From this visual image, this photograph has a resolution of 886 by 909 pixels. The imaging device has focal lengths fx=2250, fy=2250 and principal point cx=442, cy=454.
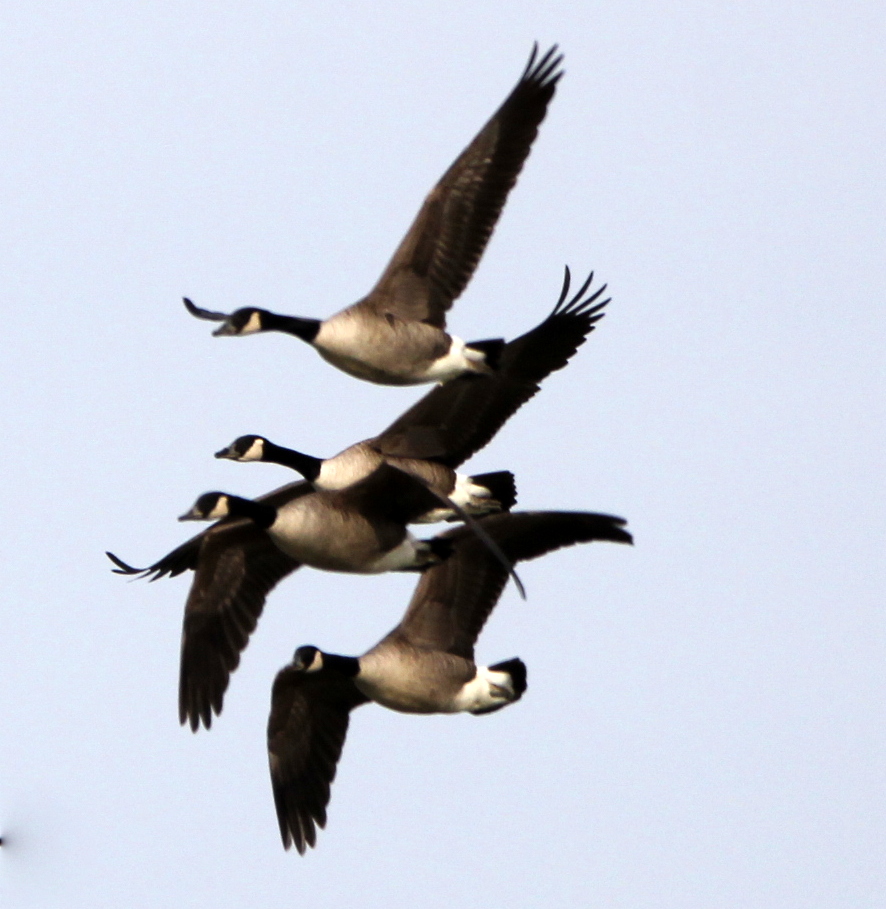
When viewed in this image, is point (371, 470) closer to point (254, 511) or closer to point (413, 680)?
point (254, 511)

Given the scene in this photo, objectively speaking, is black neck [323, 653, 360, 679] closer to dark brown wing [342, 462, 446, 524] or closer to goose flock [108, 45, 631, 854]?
goose flock [108, 45, 631, 854]

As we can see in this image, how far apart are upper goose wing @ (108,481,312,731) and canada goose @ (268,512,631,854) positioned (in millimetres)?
671

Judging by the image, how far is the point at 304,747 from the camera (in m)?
16.3

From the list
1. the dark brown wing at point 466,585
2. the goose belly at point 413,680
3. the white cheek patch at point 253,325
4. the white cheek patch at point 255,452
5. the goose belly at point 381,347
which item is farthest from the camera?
the white cheek patch at point 255,452

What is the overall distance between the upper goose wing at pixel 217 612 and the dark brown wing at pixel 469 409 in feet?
4.55

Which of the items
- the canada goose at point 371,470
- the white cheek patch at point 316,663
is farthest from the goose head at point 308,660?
the canada goose at point 371,470

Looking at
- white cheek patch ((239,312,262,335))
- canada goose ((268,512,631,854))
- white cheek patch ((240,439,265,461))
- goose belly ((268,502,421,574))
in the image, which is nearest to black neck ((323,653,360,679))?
canada goose ((268,512,631,854))

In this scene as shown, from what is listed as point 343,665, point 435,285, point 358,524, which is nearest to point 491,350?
point 435,285

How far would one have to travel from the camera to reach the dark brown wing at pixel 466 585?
15.6 meters

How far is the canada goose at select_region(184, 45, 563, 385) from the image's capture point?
49.0ft

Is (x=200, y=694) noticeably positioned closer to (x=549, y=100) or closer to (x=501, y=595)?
(x=501, y=595)

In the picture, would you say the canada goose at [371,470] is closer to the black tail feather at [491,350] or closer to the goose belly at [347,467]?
the goose belly at [347,467]

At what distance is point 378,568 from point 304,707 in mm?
1598

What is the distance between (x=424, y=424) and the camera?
Answer: 16156 millimetres
